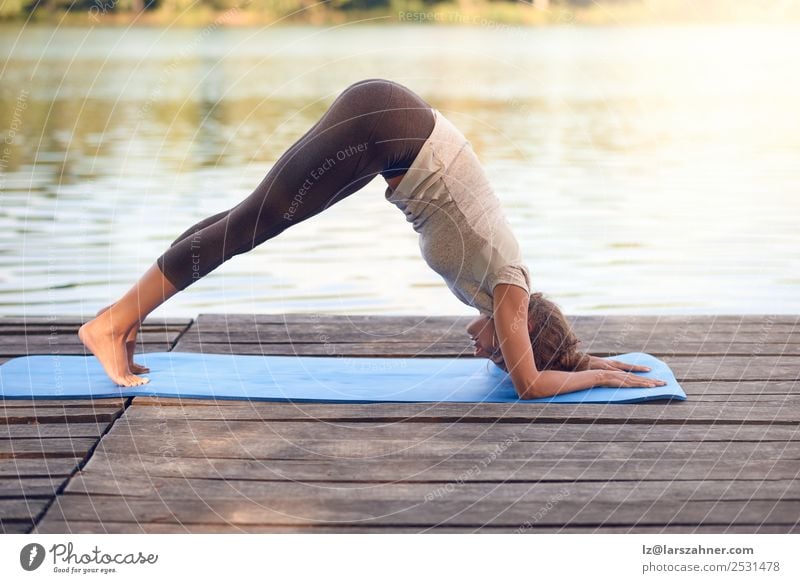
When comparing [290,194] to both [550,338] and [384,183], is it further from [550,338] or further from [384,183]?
[384,183]

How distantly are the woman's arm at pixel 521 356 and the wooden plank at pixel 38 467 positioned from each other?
1364 mm

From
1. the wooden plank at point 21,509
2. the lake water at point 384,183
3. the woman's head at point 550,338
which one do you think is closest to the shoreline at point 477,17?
the lake water at point 384,183

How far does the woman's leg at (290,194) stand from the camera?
11.5 feet

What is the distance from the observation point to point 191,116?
55.2ft

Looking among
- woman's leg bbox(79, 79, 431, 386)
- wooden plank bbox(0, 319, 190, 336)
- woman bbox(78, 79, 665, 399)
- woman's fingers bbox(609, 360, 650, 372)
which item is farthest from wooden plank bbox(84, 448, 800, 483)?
wooden plank bbox(0, 319, 190, 336)

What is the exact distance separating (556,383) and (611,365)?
1.15ft

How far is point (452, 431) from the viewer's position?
323cm

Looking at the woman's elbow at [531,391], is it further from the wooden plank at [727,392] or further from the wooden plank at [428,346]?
the wooden plank at [428,346]

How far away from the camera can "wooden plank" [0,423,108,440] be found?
318 cm

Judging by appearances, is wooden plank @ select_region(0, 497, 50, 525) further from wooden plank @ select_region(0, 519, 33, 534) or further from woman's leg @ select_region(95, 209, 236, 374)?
woman's leg @ select_region(95, 209, 236, 374)

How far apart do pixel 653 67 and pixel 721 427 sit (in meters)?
24.9

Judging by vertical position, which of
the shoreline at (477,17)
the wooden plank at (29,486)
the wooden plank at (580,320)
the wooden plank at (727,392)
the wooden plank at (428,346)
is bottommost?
the shoreline at (477,17)

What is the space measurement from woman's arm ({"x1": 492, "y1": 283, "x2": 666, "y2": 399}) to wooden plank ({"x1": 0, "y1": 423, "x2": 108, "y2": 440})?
4.23ft
